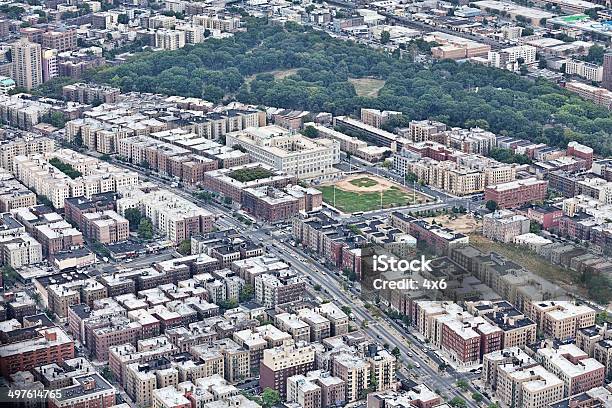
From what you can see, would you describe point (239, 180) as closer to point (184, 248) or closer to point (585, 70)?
point (184, 248)

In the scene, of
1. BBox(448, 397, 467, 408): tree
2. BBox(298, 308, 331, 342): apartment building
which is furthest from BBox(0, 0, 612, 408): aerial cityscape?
BBox(448, 397, 467, 408): tree

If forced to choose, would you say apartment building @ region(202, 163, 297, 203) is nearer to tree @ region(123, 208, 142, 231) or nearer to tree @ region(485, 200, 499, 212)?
tree @ region(123, 208, 142, 231)

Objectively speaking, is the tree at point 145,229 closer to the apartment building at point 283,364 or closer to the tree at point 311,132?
the apartment building at point 283,364

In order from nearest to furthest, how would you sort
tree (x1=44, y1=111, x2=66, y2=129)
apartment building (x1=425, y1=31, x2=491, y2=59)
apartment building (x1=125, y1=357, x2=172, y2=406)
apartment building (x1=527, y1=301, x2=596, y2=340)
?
apartment building (x1=125, y1=357, x2=172, y2=406) → apartment building (x1=527, y1=301, x2=596, y2=340) → tree (x1=44, y1=111, x2=66, y2=129) → apartment building (x1=425, y1=31, x2=491, y2=59)

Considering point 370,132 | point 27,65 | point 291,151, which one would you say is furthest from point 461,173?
point 27,65

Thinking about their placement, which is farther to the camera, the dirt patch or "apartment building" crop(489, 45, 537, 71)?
"apartment building" crop(489, 45, 537, 71)

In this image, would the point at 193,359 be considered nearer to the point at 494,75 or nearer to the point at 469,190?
the point at 469,190
